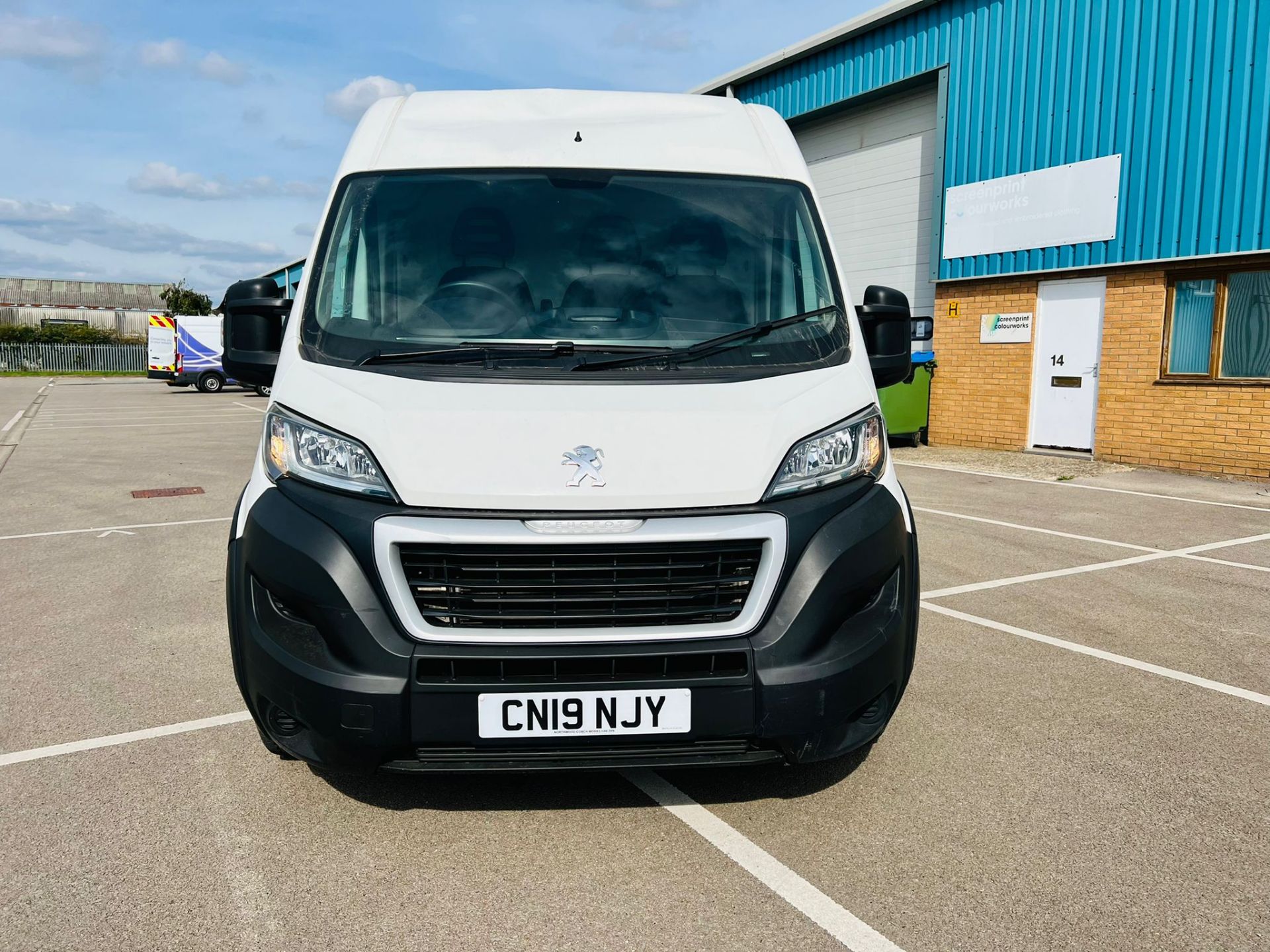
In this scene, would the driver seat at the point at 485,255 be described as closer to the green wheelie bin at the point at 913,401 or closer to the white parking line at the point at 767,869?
the white parking line at the point at 767,869

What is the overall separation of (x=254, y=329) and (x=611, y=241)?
1305mm

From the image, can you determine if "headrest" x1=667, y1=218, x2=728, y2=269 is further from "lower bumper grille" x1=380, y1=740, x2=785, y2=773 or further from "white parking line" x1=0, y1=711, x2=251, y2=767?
"white parking line" x1=0, y1=711, x2=251, y2=767

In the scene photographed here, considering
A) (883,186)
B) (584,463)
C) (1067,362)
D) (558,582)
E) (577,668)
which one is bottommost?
(577,668)

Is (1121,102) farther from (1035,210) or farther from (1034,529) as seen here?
(1034,529)

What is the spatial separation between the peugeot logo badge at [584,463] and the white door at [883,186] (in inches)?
526

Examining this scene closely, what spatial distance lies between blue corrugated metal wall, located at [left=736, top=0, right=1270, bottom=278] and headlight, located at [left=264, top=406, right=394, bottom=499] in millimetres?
12001

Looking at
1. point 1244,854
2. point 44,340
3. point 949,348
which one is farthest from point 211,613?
point 44,340

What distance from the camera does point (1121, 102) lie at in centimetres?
1271

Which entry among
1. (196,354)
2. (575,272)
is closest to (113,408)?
(196,354)

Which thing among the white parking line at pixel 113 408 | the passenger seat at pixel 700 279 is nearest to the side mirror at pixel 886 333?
the passenger seat at pixel 700 279

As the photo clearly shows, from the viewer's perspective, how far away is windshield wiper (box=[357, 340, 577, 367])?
9.75ft

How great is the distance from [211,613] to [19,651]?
3.10ft

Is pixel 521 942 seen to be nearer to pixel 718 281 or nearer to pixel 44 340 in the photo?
pixel 718 281

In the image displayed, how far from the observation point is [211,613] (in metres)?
5.46
